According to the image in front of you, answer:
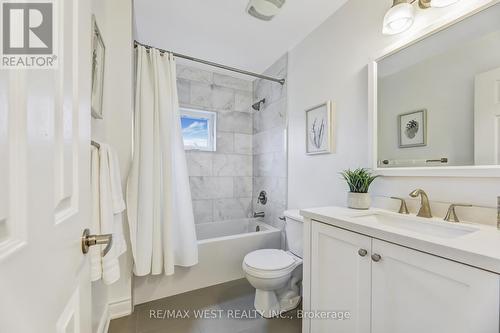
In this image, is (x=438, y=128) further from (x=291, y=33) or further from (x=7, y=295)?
(x=7, y=295)

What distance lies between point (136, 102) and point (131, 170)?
0.55 metres

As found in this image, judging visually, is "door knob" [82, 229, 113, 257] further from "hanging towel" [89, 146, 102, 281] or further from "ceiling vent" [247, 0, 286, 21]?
"ceiling vent" [247, 0, 286, 21]

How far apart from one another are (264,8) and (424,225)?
5.89 feet

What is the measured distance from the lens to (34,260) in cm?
37

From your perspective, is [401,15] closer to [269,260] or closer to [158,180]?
[269,260]

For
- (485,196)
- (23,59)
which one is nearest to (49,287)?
(23,59)

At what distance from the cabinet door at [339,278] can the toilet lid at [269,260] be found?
1.22 ft

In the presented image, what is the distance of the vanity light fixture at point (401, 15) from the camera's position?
1172 mm

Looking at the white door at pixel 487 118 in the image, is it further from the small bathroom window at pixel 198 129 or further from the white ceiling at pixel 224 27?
the small bathroom window at pixel 198 129

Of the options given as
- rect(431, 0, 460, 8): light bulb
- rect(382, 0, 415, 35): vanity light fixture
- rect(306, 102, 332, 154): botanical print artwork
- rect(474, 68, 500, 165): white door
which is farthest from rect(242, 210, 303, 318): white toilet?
rect(431, 0, 460, 8): light bulb

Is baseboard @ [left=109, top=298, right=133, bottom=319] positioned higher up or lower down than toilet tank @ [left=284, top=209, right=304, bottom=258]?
lower down

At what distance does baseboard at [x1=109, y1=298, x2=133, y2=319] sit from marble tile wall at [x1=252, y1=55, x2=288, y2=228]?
1.55m

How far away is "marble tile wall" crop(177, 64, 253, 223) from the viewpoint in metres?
2.79

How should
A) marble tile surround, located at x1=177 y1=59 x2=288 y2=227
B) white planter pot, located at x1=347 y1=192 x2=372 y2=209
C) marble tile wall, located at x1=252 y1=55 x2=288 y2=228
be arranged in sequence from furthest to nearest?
1. marble tile surround, located at x1=177 y1=59 x2=288 y2=227
2. marble tile wall, located at x1=252 y1=55 x2=288 y2=228
3. white planter pot, located at x1=347 y1=192 x2=372 y2=209
